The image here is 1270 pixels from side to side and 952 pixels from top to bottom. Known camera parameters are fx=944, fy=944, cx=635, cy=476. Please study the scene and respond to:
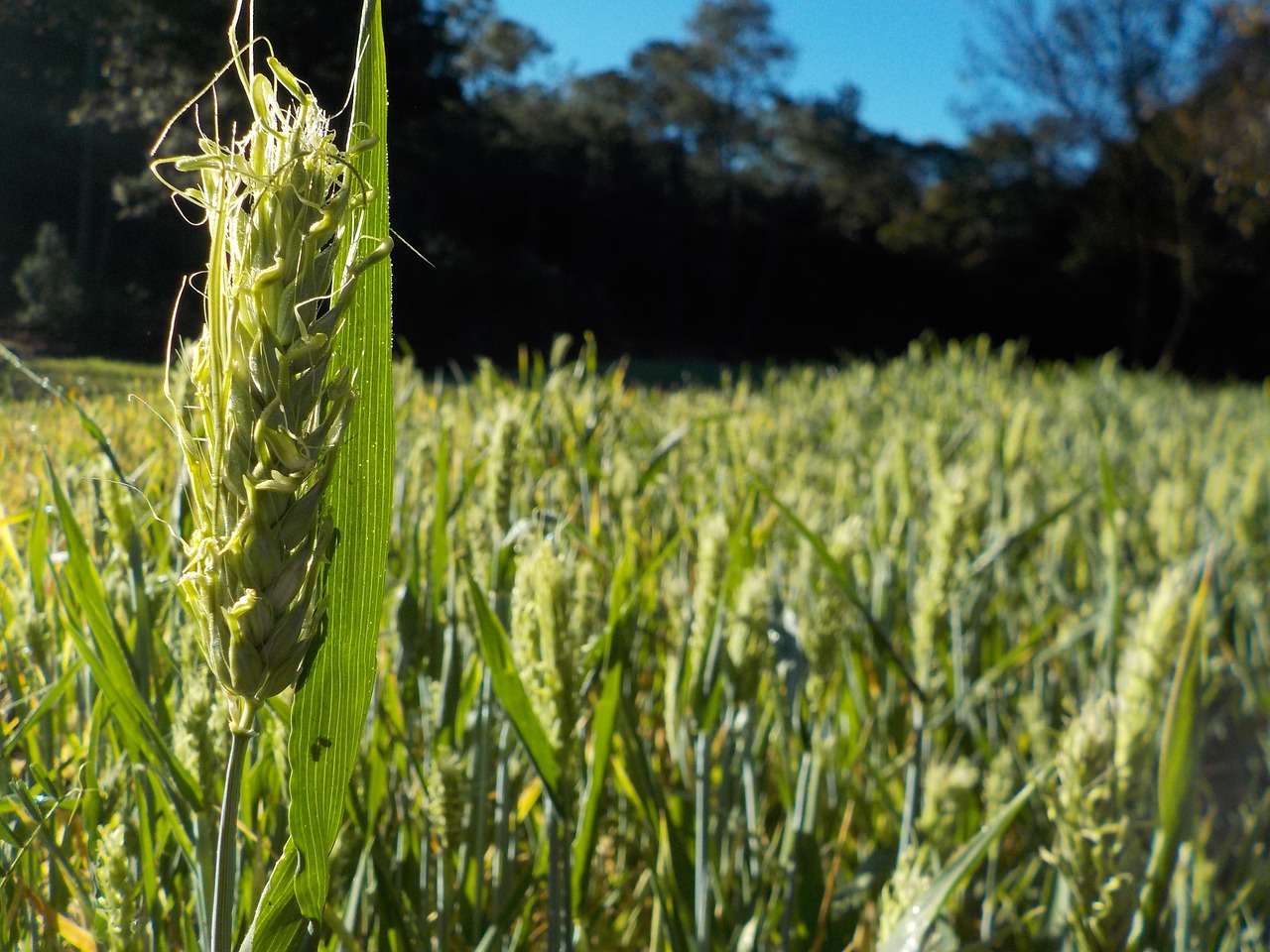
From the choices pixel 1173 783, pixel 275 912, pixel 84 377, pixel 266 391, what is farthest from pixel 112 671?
pixel 1173 783

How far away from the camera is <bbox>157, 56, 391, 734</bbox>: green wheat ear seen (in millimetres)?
352

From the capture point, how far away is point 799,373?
5031 mm

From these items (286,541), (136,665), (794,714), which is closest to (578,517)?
(794,714)

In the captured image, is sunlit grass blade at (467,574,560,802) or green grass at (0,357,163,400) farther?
green grass at (0,357,163,400)

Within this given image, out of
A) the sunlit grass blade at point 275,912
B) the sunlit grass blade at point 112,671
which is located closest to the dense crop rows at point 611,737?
the sunlit grass blade at point 112,671

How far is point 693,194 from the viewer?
17.0m

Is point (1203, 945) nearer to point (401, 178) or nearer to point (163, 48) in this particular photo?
point (163, 48)

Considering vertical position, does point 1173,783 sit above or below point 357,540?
below

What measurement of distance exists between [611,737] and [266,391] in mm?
463

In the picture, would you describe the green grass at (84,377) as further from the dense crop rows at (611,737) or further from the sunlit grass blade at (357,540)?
the sunlit grass blade at (357,540)

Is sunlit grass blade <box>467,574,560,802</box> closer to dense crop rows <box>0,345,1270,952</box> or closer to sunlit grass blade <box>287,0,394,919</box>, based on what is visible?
dense crop rows <box>0,345,1270,952</box>

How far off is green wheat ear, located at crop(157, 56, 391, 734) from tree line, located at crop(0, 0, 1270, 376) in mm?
92

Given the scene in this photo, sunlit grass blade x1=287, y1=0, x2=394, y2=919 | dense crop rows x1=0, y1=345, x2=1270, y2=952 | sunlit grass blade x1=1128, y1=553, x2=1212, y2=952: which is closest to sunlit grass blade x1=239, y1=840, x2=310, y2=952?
sunlit grass blade x1=287, y1=0, x2=394, y2=919

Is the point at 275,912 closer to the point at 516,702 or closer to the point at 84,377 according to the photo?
the point at 516,702
